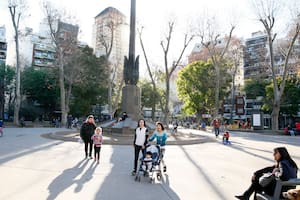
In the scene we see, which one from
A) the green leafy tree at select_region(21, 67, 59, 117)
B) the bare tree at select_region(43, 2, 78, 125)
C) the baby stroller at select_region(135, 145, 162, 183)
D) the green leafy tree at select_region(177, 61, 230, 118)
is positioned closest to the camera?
the baby stroller at select_region(135, 145, 162, 183)

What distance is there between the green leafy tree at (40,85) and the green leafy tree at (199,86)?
21109 millimetres

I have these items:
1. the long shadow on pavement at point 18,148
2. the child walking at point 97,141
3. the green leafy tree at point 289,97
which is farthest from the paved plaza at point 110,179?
the green leafy tree at point 289,97

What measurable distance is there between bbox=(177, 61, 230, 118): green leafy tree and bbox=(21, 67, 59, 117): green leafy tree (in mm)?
21109

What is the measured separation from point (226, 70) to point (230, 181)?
38.4m

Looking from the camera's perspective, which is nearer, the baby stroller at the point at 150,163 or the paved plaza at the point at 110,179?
the paved plaza at the point at 110,179

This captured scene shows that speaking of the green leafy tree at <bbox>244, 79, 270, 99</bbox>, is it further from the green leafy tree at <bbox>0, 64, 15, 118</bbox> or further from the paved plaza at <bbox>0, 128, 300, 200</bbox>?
the green leafy tree at <bbox>0, 64, 15, 118</bbox>

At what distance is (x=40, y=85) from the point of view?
3791cm

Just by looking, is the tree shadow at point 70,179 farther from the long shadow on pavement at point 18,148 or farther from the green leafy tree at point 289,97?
the green leafy tree at point 289,97

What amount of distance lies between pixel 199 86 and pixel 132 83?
23.9 meters

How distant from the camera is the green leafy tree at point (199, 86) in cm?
3935

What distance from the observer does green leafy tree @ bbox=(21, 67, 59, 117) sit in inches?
1473

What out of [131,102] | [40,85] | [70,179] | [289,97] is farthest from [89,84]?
[70,179]

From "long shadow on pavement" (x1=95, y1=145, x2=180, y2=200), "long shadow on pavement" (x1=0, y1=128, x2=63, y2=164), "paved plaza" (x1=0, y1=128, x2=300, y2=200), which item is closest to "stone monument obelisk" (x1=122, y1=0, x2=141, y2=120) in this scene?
"long shadow on pavement" (x1=0, y1=128, x2=63, y2=164)

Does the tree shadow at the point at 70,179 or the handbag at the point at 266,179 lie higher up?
the handbag at the point at 266,179
